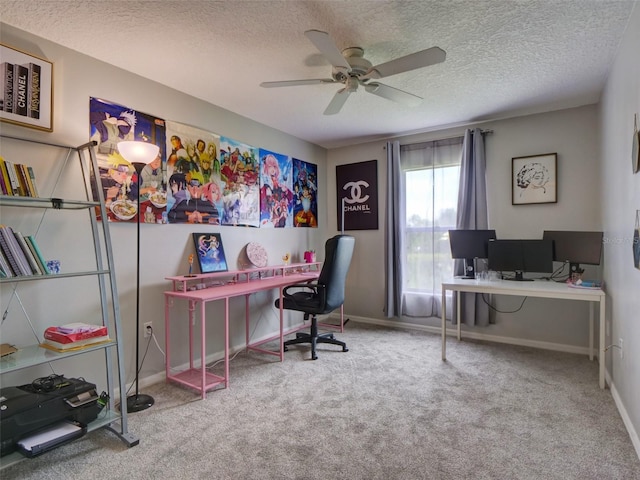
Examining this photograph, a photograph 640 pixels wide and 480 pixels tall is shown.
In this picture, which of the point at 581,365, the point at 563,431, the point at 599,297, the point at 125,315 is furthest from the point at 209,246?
the point at 581,365

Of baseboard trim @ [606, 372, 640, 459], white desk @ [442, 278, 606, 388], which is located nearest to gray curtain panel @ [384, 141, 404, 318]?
white desk @ [442, 278, 606, 388]

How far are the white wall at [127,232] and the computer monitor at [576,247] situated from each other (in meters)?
2.84

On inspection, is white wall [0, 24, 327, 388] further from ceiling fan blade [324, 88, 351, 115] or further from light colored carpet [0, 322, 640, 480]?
ceiling fan blade [324, 88, 351, 115]

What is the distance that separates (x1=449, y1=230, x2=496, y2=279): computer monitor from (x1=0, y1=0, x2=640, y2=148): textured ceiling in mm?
1259

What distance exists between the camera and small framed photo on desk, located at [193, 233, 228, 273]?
9.86 ft

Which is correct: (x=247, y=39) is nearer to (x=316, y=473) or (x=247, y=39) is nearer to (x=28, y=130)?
(x=28, y=130)

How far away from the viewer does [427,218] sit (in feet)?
13.4

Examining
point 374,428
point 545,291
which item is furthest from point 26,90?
point 545,291

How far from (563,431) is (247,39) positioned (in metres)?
2.99

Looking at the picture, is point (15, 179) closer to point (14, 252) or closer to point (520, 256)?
point (14, 252)

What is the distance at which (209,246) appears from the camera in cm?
310

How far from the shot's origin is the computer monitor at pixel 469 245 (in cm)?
347

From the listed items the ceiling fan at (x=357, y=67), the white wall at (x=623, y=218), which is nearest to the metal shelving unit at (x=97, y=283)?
the ceiling fan at (x=357, y=67)

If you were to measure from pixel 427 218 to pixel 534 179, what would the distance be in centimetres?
114
